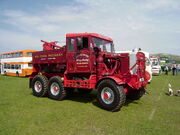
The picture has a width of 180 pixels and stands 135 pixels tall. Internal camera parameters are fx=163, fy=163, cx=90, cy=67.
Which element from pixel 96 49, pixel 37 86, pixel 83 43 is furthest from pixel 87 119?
pixel 37 86

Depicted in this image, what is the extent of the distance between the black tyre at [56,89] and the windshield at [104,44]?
254 cm

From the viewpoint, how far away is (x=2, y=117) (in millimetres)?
5484

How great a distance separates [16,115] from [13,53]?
2209 cm

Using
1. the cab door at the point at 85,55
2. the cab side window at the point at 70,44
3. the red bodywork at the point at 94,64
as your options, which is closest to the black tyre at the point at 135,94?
the red bodywork at the point at 94,64

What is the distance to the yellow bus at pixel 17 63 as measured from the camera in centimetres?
2291

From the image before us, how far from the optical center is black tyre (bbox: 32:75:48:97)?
28.3ft

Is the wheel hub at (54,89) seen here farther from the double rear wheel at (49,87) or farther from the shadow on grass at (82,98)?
the shadow on grass at (82,98)

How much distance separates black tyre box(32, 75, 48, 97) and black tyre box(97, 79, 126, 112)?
3.53 m

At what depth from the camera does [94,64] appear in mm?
7039

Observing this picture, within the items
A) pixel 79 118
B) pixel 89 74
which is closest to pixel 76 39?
pixel 89 74

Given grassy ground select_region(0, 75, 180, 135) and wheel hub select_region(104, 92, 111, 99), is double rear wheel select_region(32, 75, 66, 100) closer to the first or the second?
grassy ground select_region(0, 75, 180, 135)

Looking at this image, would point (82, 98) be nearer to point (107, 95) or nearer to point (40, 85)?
point (40, 85)

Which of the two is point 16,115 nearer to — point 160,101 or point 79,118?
point 79,118

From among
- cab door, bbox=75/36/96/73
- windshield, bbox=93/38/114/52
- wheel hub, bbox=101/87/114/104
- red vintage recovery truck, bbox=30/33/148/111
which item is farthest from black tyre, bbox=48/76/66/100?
windshield, bbox=93/38/114/52
